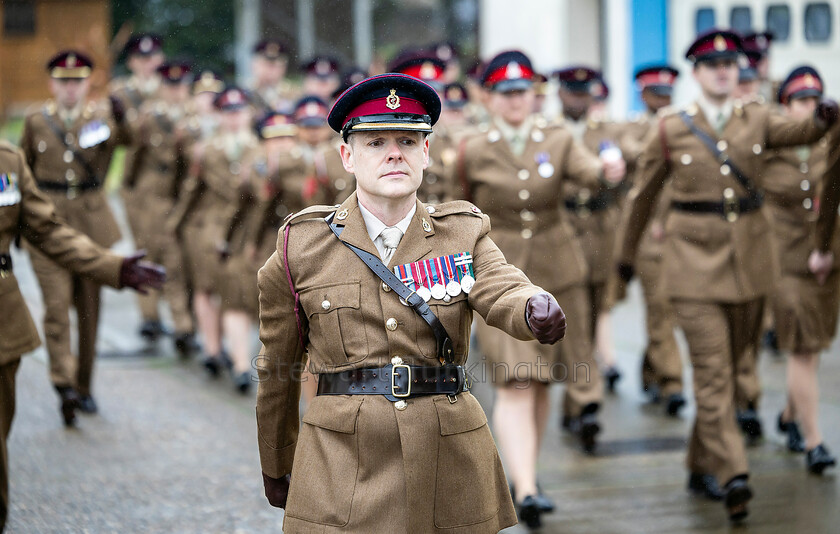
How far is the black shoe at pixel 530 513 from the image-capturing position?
224 inches

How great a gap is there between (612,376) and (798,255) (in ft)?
6.75

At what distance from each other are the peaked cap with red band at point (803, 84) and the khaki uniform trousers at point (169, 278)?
5.45 meters

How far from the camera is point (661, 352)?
8.29 metres

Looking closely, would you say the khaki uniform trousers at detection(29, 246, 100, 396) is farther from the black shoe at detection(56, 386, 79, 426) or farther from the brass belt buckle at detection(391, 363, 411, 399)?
the brass belt buckle at detection(391, 363, 411, 399)

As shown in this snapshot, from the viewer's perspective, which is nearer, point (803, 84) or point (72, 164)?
point (803, 84)

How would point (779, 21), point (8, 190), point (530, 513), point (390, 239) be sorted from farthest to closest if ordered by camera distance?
1. point (779, 21)
2. point (530, 513)
3. point (8, 190)
4. point (390, 239)

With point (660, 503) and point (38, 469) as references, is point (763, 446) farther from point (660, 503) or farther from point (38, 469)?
point (38, 469)

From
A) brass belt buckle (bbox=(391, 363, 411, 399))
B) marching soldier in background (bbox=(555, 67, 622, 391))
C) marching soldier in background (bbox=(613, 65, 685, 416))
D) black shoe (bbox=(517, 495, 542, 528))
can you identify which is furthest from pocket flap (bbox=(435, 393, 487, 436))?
marching soldier in background (bbox=(555, 67, 622, 391))

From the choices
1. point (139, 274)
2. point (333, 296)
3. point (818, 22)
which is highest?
point (818, 22)

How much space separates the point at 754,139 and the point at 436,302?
10.3ft

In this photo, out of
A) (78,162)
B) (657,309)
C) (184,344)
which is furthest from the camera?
(184,344)

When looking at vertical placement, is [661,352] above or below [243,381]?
above

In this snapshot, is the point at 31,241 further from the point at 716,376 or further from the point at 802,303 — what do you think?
the point at 802,303

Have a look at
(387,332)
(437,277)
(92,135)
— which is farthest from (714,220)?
(92,135)
